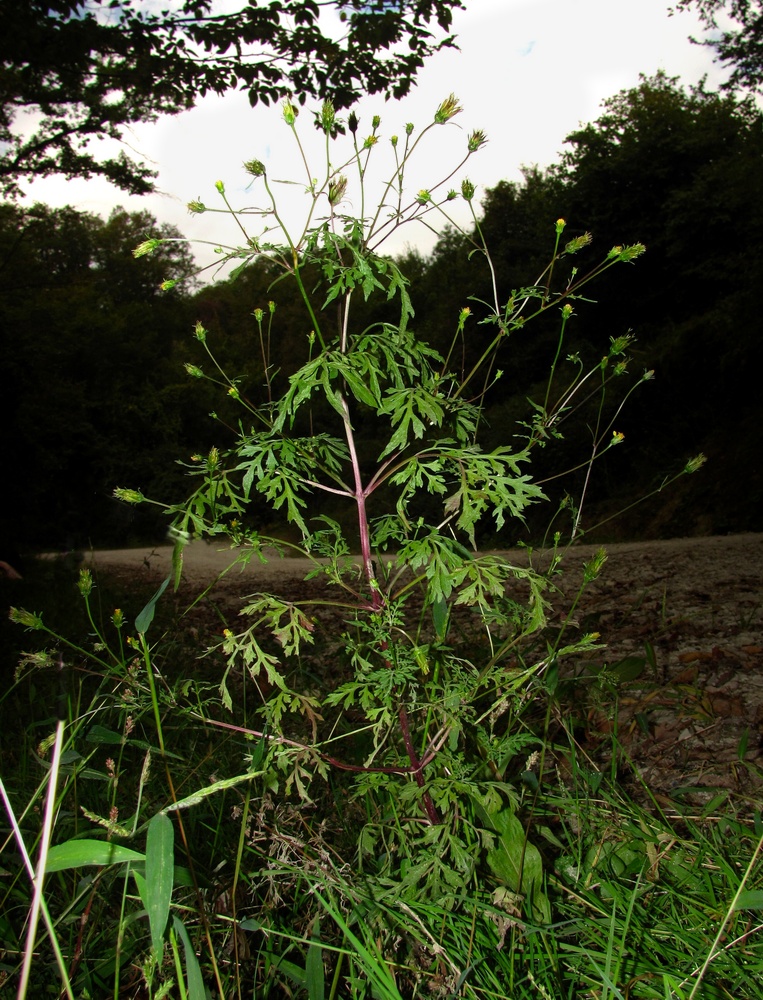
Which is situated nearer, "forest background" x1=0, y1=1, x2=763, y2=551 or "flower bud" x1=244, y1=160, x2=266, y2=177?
"flower bud" x1=244, y1=160, x2=266, y2=177

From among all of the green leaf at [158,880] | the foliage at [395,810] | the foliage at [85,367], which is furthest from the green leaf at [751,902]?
the foliage at [85,367]

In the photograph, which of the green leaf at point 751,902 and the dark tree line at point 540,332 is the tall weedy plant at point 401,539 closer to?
the green leaf at point 751,902

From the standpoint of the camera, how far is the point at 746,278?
1200 cm

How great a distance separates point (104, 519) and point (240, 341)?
1349 centimetres

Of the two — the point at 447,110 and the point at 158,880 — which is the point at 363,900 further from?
the point at 447,110

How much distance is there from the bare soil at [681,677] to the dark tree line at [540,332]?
2275 millimetres

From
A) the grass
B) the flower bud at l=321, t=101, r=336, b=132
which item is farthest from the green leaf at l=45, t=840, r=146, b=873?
the flower bud at l=321, t=101, r=336, b=132

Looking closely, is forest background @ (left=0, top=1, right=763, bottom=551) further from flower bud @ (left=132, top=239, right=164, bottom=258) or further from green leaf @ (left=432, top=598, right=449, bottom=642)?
green leaf @ (left=432, top=598, right=449, bottom=642)

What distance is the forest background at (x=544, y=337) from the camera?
39.9ft

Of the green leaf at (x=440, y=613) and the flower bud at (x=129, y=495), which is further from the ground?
the flower bud at (x=129, y=495)

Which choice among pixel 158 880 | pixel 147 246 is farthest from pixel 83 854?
pixel 147 246

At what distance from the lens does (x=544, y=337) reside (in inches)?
702

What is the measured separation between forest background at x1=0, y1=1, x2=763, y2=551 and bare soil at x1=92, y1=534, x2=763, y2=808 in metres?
2.38

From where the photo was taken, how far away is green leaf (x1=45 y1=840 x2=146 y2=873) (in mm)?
889
